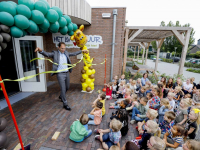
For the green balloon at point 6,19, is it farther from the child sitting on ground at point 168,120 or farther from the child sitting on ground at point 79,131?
the child sitting on ground at point 168,120

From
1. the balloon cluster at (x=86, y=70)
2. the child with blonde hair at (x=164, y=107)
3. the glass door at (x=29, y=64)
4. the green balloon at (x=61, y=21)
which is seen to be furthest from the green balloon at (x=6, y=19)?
the child with blonde hair at (x=164, y=107)

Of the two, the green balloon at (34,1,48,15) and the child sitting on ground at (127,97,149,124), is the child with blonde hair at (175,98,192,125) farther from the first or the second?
the green balloon at (34,1,48,15)

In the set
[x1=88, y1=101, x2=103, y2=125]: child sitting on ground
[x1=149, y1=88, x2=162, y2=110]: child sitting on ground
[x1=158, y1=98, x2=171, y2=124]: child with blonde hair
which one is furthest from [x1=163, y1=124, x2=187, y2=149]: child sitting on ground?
[x1=88, y1=101, x2=103, y2=125]: child sitting on ground

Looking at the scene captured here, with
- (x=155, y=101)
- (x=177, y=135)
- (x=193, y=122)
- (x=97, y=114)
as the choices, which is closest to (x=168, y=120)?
(x=177, y=135)

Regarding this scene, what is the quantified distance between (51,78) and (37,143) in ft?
15.3

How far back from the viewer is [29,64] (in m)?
4.93

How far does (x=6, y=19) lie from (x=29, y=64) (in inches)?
137

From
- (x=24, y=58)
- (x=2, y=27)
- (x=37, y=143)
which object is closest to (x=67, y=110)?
(x=37, y=143)

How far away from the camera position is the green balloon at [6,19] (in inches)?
70.8

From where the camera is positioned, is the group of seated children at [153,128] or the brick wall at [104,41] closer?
the group of seated children at [153,128]

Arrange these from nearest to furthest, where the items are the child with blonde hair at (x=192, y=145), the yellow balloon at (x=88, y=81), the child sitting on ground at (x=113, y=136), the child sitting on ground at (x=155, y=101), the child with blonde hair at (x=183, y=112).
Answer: the child with blonde hair at (x=192, y=145)
the child sitting on ground at (x=113, y=136)
the child with blonde hair at (x=183, y=112)
the child sitting on ground at (x=155, y=101)
the yellow balloon at (x=88, y=81)

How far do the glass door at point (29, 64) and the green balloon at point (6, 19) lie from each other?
2.74 m

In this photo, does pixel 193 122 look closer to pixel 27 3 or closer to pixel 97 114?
pixel 97 114

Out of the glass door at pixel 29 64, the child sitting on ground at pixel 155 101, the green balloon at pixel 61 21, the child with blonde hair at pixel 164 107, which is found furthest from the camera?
the glass door at pixel 29 64
